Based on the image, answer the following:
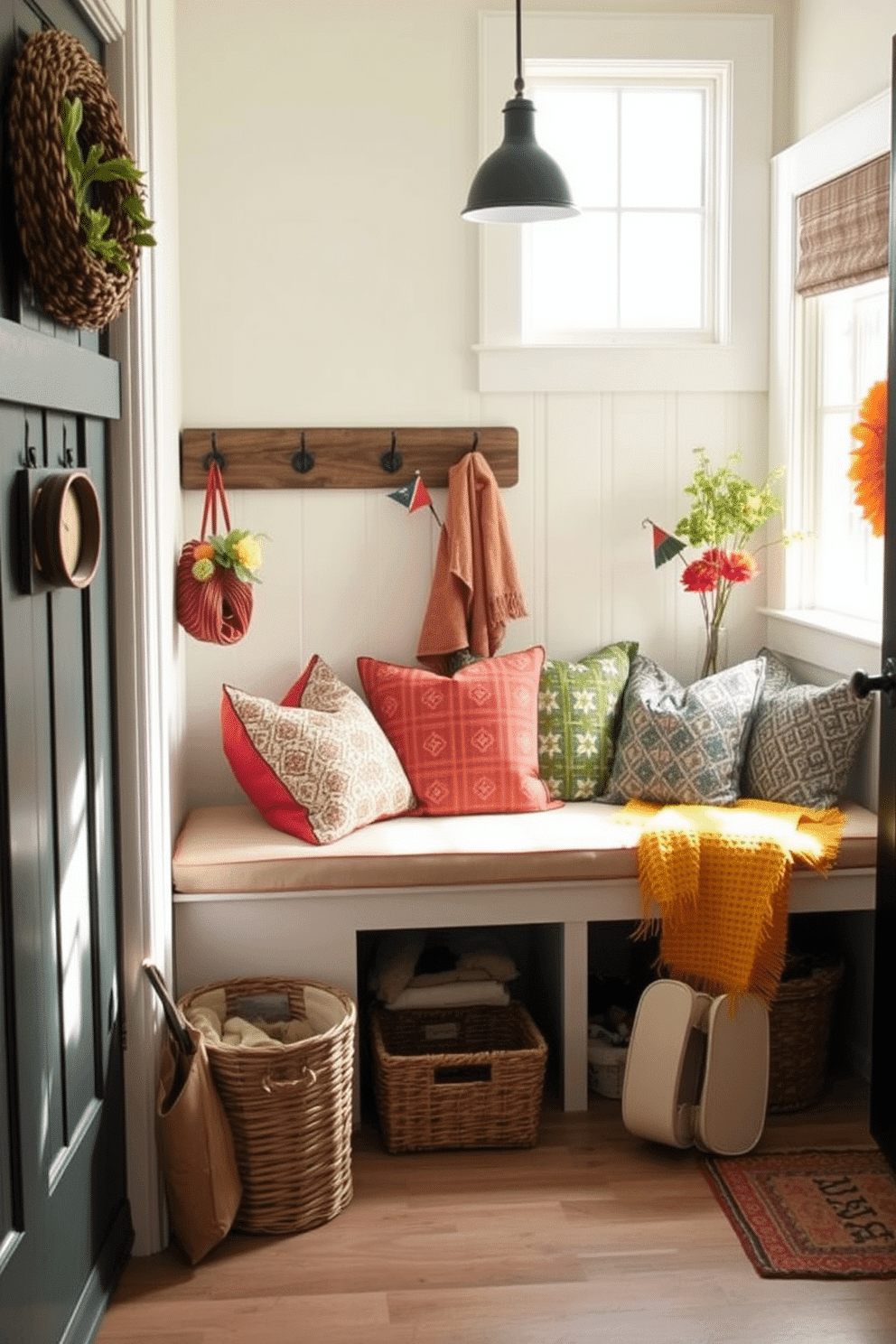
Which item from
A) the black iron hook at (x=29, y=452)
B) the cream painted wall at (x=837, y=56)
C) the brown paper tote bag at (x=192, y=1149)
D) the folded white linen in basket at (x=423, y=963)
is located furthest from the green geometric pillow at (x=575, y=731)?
the black iron hook at (x=29, y=452)

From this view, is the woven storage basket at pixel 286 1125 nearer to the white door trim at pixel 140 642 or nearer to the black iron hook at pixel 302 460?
the white door trim at pixel 140 642

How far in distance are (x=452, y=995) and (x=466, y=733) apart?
62 centimetres

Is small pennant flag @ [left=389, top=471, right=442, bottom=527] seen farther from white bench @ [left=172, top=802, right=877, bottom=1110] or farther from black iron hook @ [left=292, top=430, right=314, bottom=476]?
white bench @ [left=172, top=802, right=877, bottom=1110]

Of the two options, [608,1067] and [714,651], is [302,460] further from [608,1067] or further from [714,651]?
[608,1067]

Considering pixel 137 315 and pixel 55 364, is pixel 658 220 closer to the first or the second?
pixel 137 315

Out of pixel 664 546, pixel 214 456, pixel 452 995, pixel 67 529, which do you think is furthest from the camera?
pixel 664 546

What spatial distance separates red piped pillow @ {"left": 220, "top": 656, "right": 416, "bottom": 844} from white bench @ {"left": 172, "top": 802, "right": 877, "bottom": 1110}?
0.05m

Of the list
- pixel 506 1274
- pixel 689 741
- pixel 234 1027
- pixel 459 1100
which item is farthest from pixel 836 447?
pixel 506 1274

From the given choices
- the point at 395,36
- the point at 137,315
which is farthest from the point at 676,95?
the point at 137,315

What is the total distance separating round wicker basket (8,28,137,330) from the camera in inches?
84.5

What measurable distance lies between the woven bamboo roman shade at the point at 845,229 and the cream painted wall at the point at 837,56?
175 millimetres

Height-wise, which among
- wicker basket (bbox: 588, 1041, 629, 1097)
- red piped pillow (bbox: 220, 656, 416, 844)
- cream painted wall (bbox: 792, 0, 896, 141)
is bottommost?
wicker basket (bbox: 588, 1041, 629, 1097)

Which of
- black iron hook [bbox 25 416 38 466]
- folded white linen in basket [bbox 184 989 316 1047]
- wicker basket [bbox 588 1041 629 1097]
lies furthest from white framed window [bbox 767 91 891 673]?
→ black iron hook [bbox 25 416 38 466]

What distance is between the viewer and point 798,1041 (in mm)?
3588
